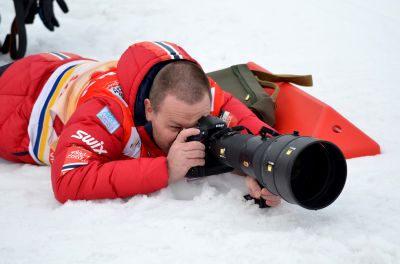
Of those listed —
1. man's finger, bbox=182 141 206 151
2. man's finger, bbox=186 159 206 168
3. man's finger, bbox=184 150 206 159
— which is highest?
man's finger, bbox=182 141 206 151

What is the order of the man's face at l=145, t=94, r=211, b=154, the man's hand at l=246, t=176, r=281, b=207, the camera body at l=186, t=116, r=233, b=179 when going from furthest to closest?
the man's face at l=145, t=94, r=211, b=154 < the camera body at l=186, t=116, r=233, b=179 < the man's hand at l=246, t=176, r=281, b=207

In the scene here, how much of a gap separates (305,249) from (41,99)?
1.51 m

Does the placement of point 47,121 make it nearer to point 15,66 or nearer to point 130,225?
point 15,66

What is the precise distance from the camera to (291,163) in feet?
4.27

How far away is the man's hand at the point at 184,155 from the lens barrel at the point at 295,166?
12 centimetres

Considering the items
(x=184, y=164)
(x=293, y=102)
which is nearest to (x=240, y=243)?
(x=184, y=164)

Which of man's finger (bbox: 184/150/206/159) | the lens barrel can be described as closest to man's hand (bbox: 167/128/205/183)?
man's finger (bbox: 184/150/206/159)

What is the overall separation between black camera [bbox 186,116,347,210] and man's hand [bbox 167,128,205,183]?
0.14ft

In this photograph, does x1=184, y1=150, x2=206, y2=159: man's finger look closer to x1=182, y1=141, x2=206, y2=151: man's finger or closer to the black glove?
x1=182, y1=141, x2=206, y2=151: man's finger

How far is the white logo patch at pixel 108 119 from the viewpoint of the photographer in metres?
1.83

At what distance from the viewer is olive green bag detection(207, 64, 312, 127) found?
8.24 feet

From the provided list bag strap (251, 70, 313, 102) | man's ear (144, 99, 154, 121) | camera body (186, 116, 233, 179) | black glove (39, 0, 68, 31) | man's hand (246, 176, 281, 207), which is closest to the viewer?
man's hand (246, 176, 281, 207)

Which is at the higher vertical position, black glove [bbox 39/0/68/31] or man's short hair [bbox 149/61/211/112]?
man's short hair [bbox 149/61/211/112]

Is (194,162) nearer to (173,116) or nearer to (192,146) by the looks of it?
(192,146)
